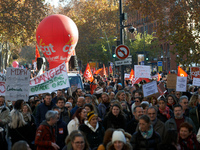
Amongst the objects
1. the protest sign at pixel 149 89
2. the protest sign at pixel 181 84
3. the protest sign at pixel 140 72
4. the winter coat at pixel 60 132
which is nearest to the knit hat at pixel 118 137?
the winter coat at pixel 60 132

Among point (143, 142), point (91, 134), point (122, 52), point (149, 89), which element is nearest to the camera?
point (143, 142)

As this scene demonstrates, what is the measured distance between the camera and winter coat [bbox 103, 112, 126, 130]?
27.9ft

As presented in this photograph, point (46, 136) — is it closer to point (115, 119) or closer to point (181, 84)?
point (115, 119)

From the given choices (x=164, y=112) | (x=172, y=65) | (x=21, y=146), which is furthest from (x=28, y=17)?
(x=172, y=65)

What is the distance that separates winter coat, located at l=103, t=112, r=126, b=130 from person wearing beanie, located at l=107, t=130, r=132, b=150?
258 centimetres

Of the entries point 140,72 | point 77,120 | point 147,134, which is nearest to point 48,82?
point 77,120

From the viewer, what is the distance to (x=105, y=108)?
411 inches

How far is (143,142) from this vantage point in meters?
6.30

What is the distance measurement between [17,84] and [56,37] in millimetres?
10603

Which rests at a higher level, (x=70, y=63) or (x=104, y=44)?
(x=104, y=44)

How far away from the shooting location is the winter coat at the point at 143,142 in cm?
629

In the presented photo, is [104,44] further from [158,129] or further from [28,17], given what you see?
[158,129]

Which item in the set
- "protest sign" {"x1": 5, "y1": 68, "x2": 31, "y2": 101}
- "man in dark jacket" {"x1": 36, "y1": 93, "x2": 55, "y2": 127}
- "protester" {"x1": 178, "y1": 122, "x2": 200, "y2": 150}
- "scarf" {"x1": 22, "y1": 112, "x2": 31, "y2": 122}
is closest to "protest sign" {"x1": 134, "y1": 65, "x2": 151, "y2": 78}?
"protest sign" {"x1": 5, "y1": 68, "x2": 31, "y2": 101}

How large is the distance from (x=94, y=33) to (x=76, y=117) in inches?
2137
